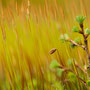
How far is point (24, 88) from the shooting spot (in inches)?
44.3

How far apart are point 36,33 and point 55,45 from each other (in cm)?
16

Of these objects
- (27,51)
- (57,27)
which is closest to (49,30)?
(57,27)

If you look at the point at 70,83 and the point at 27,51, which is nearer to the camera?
the point at 70,83

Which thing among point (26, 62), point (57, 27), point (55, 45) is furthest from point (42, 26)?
point (26, 62)

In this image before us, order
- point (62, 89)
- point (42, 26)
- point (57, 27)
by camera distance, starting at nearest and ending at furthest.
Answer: point (62, 89) → point (57, 27) → point (42, 26)

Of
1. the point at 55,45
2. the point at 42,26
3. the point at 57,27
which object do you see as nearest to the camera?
the point at 55,45

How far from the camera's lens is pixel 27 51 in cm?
129

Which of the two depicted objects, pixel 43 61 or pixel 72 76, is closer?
pixel 72 76

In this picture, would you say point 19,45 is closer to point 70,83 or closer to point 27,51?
point 27,51

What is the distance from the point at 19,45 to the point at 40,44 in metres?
0.17

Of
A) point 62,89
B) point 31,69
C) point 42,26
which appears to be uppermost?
point 42,26

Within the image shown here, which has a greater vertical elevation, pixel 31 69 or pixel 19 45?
pixel 19 45

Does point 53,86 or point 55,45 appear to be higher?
point 55,45

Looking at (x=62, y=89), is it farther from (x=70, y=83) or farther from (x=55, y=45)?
(x=55, y=45)
